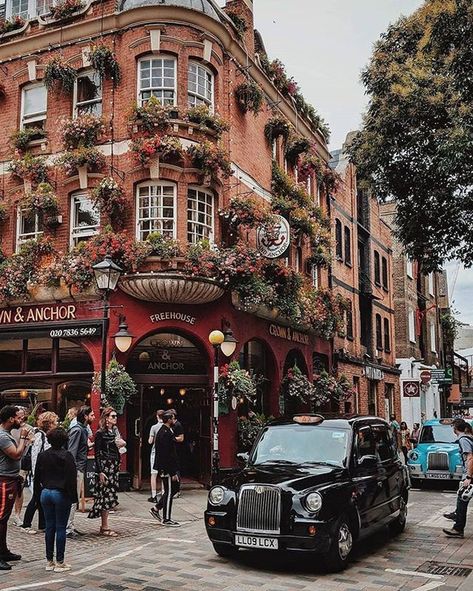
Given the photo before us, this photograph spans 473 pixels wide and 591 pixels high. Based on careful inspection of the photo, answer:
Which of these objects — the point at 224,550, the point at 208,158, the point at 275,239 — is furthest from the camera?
the point at 275,239

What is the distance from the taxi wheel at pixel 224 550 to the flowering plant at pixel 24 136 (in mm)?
13666

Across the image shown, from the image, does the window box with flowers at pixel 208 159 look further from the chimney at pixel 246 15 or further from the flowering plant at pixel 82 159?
the chimney at pixel 246 15

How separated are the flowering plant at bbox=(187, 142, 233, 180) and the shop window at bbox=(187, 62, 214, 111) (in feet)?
5.59

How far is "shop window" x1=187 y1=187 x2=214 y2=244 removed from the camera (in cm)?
1817

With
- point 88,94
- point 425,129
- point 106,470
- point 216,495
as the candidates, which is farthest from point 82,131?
point 216,495

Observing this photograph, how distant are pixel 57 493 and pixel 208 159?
36.6 feet

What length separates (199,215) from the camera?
60.6ft

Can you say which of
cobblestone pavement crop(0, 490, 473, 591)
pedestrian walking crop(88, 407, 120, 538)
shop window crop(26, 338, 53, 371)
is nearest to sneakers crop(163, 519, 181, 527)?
cobblestone pavement crop(0, 490, 473, 591)

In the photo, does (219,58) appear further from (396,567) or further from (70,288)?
(396,567)

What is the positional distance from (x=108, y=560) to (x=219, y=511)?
1.73m

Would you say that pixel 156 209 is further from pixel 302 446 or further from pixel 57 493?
pixel 57 493

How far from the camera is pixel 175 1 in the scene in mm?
18969

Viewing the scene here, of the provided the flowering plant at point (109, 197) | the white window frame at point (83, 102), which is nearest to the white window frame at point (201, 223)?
the flowering plant at point (109, 197)

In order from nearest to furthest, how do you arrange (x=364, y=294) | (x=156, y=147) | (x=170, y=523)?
(x=170, y=523) → (x=156, y=147) → (x=364, y=294)
